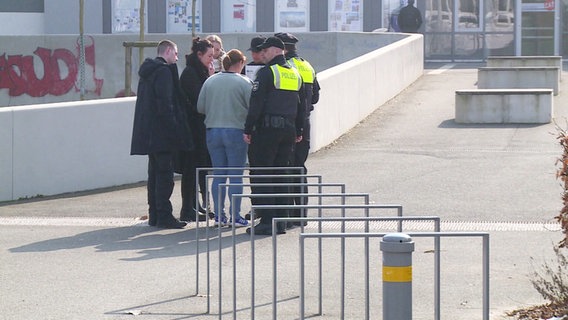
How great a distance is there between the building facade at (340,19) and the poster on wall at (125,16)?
32mm

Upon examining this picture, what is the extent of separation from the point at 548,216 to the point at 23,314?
19.3 ft

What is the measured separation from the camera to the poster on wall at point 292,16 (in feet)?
127

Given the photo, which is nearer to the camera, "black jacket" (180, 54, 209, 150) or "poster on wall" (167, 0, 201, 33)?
"black jacket" (180, 54, 209, 150)

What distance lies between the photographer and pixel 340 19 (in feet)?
126

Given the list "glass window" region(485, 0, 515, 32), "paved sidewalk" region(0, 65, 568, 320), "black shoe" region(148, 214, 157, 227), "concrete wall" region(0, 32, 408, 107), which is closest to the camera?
"paved sidewalk" region(0, 65, 568, 320)

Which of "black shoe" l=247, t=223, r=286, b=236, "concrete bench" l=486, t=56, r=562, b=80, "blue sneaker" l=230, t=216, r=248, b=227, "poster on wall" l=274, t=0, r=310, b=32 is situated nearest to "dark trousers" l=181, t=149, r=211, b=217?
"blue sneaker" l=230, t=216, r=248, b=227

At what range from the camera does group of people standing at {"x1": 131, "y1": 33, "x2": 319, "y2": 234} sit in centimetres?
1088

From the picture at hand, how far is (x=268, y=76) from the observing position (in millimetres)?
10773

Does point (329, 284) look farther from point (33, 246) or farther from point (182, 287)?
point (33, 246)

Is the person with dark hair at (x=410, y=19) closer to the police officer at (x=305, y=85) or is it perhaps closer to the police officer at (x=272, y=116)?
the police officer at (x=305, y=85)

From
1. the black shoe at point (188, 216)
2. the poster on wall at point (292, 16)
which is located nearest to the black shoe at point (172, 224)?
the black shoe at point (188, 216)

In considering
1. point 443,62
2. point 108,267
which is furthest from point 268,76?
point 443,62

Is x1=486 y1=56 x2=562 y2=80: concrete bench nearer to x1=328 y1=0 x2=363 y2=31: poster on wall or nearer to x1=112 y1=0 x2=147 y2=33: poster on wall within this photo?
x1=328 y1=0 x2=363 y2=31: poster on wall

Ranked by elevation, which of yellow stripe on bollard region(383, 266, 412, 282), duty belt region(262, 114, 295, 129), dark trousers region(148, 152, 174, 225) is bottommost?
dark trousers region(148, 152, 174, 225)
